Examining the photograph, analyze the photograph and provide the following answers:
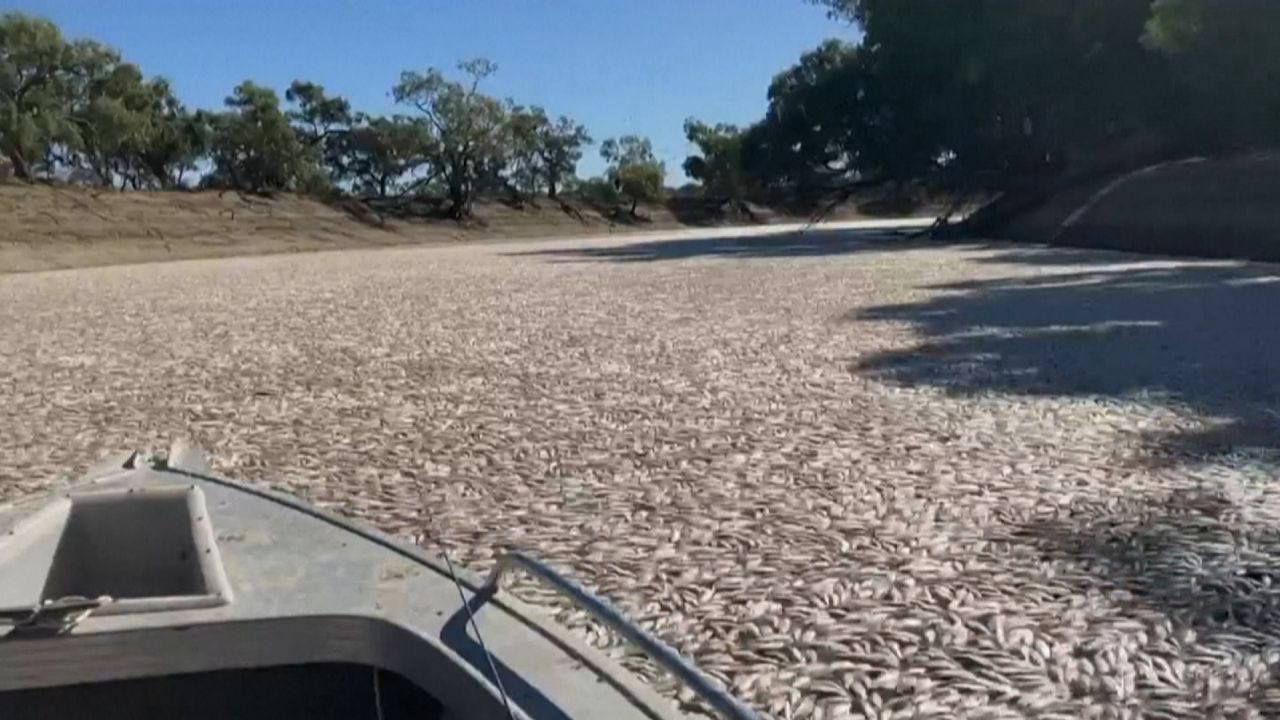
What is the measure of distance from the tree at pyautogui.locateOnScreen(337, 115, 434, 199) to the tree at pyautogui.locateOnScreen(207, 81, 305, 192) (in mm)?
4768

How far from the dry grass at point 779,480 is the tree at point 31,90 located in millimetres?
36246

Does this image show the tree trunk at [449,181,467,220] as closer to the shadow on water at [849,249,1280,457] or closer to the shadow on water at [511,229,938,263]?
the shadow on water at [511,229,938,263]

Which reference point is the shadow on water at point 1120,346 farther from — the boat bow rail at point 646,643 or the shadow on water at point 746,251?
the shadow on water at point 746,251

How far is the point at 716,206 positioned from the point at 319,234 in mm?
31469

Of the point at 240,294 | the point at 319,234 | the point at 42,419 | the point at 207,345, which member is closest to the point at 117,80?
the point at 319,234

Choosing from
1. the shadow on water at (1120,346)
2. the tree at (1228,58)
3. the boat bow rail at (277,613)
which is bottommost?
the shadow on water at (1120,346)

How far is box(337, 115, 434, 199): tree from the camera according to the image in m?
64.8

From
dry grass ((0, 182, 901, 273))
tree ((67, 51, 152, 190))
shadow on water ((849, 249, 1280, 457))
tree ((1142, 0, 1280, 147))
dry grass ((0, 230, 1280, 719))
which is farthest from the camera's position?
tree ((67, 51, 152, 190))

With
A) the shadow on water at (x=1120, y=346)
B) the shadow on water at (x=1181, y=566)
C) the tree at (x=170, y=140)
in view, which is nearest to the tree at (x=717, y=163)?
the tree at (x=170, y=140)

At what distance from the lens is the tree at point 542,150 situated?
68312 millimetres

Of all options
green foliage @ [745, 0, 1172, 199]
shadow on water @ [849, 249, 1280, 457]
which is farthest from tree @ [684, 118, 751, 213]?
shadow on water @ [849, 249, 1280, 457]

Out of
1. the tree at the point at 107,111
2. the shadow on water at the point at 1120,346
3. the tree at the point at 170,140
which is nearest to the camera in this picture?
the shadow on water at the point at 1120,346

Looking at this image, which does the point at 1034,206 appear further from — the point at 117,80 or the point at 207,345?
the point at 117,80

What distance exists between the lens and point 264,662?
3.68 meters
